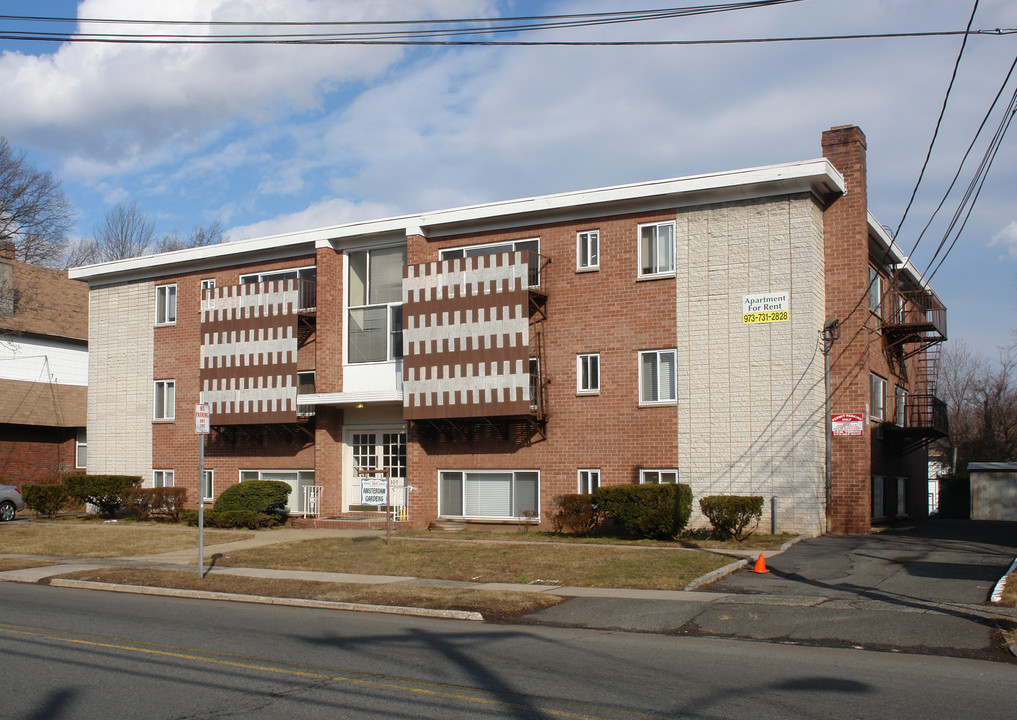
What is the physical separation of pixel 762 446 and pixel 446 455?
8572 millimetres

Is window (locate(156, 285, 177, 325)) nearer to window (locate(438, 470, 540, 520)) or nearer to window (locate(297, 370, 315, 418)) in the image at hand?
window (locate(297, 370, 315, 418))

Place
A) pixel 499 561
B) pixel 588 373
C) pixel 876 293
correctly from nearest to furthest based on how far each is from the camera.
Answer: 1. pixel 499 561
2. pixel 588 373
3. pixel 876 293

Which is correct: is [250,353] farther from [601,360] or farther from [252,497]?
[601,360]

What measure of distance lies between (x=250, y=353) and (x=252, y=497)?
441 cm

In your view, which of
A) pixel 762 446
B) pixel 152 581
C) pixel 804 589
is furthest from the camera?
pixel 762 446

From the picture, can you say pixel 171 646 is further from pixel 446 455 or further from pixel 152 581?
pixel 446 455

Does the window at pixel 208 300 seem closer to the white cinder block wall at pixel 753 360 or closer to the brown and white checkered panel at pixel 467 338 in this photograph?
the brown and white checkered panel at pixel 467 338

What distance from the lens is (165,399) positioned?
3039cm

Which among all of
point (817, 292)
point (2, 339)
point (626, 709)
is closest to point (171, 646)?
point (626, 709)

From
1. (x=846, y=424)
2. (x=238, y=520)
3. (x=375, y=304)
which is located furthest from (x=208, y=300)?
(x=846, y=424)

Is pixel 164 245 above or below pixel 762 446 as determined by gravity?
above

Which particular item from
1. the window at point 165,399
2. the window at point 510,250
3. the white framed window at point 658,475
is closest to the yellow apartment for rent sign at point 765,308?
the white framed window at point 658,475

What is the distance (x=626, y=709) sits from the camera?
287 inches

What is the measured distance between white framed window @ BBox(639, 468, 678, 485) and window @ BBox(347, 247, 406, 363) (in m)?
7.83
